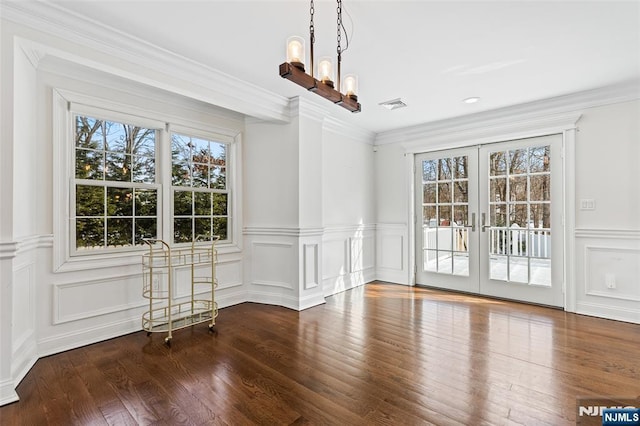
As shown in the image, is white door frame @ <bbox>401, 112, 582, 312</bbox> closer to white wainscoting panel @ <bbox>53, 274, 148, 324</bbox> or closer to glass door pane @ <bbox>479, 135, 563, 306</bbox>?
glass door pane @ <bbox>479, 135, 563, 306</bbox>

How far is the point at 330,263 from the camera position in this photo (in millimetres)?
4867

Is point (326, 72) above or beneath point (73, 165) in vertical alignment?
above

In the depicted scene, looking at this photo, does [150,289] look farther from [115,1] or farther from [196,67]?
[115,1]

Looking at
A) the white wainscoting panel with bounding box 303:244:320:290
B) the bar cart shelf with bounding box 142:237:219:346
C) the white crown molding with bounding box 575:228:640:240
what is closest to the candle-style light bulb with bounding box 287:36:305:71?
the bar cart shelf with bounding box 142:237:219:346

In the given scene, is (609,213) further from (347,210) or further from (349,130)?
(349,130)

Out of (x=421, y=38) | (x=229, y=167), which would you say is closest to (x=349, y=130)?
(x=229, y=167)

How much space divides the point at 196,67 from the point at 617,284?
500cm

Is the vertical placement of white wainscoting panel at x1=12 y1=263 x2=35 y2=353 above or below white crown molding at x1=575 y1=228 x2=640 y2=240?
below

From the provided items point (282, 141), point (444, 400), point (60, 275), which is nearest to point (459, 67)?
point (282, 141)

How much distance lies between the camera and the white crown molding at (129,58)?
7.38 feet

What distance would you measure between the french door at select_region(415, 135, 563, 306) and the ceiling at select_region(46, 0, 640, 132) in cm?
109

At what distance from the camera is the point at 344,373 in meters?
2.40

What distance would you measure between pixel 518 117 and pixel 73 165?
506cm

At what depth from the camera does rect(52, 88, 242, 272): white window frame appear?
2.82m
